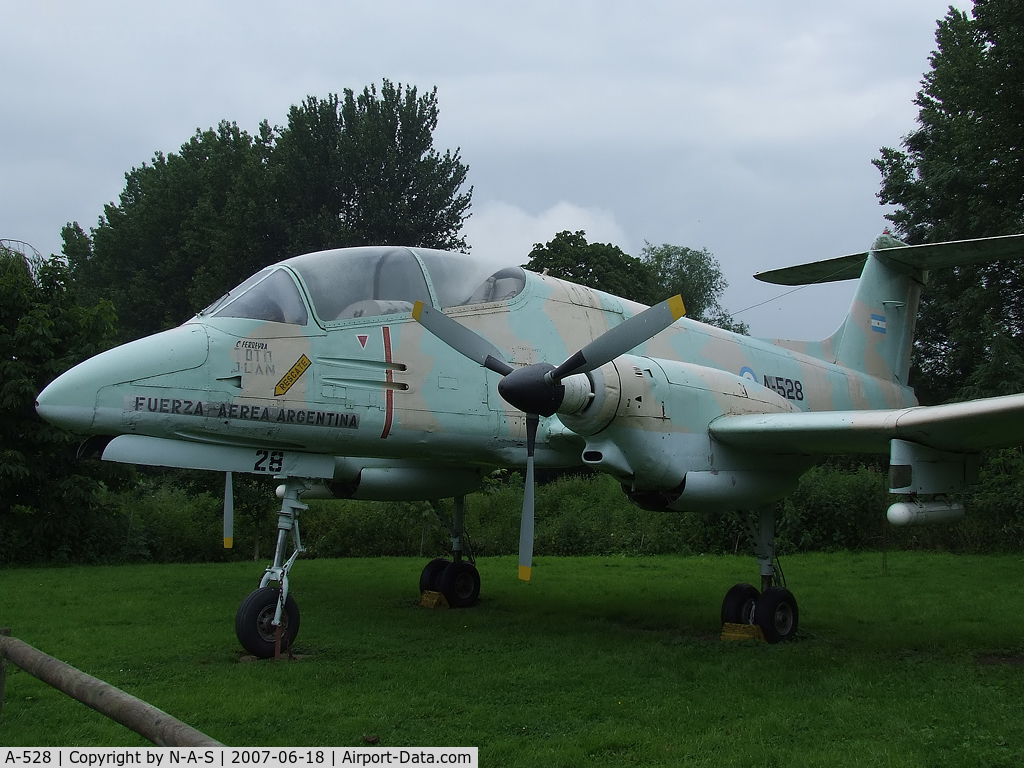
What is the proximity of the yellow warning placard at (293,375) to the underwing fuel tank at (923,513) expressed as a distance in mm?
5542

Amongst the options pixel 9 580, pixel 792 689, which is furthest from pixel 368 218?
pixel 792 689

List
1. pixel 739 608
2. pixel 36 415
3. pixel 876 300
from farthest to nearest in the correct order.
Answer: pixel 36 415, pixel 876 300, pixel 739 608

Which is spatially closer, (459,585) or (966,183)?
(459,585)

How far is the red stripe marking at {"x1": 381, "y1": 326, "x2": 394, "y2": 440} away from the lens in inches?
322

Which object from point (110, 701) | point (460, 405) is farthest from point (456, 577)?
point (110, 701)

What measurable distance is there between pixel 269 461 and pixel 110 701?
185 inches

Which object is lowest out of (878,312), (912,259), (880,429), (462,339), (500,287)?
(880,429)

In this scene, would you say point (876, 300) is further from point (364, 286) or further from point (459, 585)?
point (364, 286)

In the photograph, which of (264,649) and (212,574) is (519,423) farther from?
(212,574)

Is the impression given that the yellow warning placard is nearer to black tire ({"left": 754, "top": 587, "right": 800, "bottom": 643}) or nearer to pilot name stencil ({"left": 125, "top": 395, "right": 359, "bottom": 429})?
pilot name stencil ({"left": 125, "top": 395, "right": 359, "bottom": 429})

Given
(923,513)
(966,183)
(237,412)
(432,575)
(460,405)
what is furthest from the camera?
(966,183)

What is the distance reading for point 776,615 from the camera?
908cm

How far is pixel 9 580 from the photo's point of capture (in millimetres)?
13406

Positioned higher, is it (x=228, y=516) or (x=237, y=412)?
(x=237, y=412)
